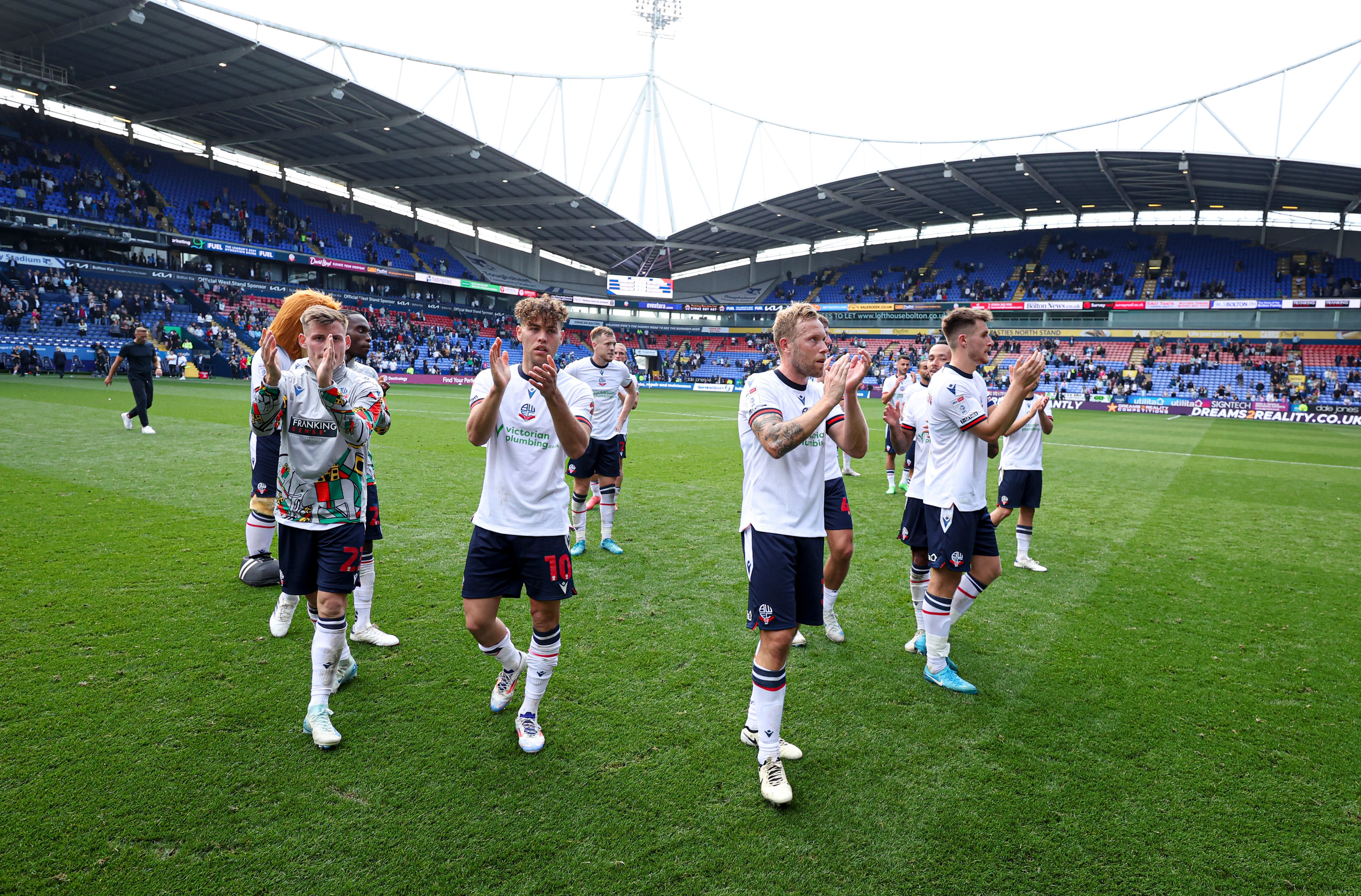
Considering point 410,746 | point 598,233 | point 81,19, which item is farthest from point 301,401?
point 598,233

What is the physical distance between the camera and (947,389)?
4477mm

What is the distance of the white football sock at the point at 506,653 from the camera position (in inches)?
145

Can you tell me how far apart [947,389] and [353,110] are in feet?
145

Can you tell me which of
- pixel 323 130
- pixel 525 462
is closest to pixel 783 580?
pixel 525 462

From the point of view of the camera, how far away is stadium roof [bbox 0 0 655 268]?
31453 mm

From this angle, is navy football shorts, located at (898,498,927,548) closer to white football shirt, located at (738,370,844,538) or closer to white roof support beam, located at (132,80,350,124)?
white football shirt, located at (738,370,844,538)

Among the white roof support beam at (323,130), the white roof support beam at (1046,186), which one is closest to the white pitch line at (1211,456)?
the white roof support beam at (1046,186)

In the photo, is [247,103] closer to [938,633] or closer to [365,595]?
[365,595]

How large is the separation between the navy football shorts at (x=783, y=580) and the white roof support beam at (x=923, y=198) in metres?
48.9

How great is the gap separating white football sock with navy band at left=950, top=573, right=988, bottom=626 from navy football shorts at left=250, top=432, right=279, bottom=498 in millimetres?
5305

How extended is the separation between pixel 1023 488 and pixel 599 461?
4.75 m

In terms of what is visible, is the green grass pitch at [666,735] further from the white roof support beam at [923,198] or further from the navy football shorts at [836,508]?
the white roof support beam at [923,198]

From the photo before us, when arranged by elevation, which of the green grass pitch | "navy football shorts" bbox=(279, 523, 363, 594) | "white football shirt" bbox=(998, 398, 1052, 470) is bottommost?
the green grass pitch

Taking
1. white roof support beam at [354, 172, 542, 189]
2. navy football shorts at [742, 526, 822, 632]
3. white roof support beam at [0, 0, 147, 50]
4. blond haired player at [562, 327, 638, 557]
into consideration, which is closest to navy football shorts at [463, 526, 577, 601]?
navy football shorts at [742, 526, 822, 632]
